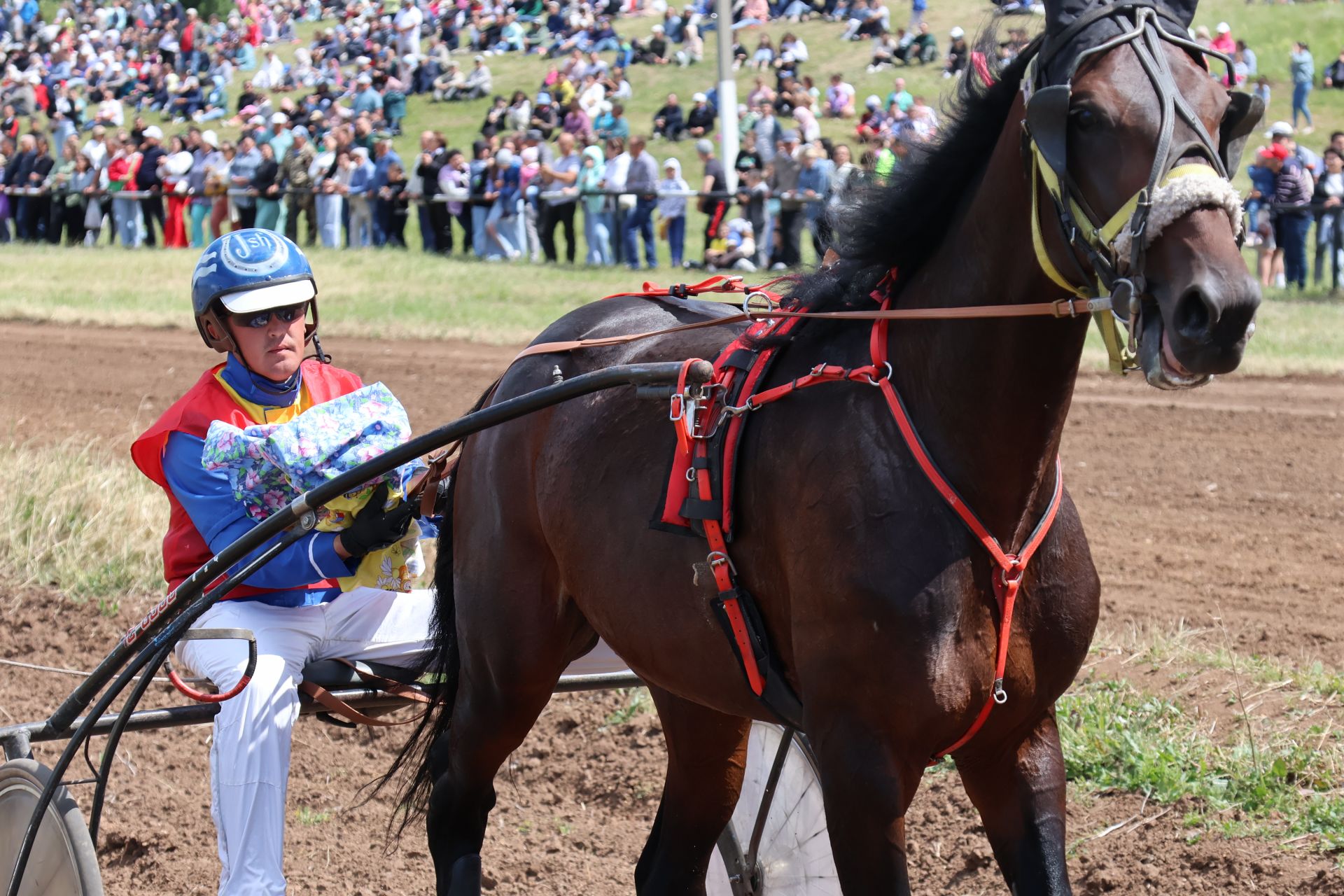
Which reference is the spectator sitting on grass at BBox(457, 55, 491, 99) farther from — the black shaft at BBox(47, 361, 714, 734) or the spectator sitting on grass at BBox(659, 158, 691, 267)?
the black shaft at BBox(47, 361, 714, 734)

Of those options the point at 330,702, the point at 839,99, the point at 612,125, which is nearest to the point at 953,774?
the point at 330,702

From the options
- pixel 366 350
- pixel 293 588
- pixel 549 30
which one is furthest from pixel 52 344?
pixel 549 30

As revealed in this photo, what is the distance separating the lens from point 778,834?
411cm

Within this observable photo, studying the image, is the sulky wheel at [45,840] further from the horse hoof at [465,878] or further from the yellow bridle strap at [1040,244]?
the yellow bridle strap at [1040,244]

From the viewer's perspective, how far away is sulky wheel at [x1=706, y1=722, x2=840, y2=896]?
4.00m

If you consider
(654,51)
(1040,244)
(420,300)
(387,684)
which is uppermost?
(654,51)

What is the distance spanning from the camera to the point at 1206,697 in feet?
16.1

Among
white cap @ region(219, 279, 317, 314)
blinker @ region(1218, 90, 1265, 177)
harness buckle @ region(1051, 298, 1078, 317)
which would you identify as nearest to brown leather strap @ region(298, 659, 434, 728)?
white cap @ region(219, 279, 317, 314)

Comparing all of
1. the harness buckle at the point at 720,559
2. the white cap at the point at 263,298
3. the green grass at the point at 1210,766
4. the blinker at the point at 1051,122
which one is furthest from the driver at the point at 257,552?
the green grass at the point at 1210,766

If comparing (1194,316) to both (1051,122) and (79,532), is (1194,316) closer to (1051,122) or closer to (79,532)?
(1051,122)

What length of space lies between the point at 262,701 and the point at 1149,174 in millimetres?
2406

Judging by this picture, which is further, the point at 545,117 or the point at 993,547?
the point at 545,117

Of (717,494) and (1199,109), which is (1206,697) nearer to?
(717,494)

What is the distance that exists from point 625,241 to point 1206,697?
46.5 ft
